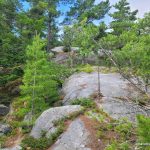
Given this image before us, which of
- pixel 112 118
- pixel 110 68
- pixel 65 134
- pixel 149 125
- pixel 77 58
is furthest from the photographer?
pixel 77 58

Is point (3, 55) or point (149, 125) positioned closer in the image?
point (149, 125)

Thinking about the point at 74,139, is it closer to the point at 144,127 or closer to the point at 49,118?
the point at 49,118

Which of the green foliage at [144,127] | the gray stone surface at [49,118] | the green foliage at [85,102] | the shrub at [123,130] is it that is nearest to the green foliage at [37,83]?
the green foliage at [85,102]

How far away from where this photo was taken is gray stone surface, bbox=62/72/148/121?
85.8ft

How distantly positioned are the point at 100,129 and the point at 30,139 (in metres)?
4.85

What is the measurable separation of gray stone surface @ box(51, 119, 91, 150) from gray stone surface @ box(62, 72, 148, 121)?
3214 millimetres

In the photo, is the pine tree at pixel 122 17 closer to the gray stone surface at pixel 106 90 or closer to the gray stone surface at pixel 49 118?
the gray stone surface at pixel 106 90

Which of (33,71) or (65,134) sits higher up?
(33,71)

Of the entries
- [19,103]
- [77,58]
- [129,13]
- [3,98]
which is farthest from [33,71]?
[129,13]

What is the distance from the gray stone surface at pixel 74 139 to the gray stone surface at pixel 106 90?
3214 millimetres

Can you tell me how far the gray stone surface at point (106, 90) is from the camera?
26150 millimetres

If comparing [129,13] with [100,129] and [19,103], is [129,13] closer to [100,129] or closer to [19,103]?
[19,103]

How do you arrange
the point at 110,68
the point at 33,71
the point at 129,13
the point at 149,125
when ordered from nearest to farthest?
1. the point at 149,125
2. the point at 33,71
3. the point at 110,68
4. the point at 129,13

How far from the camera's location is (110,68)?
1606 inches
